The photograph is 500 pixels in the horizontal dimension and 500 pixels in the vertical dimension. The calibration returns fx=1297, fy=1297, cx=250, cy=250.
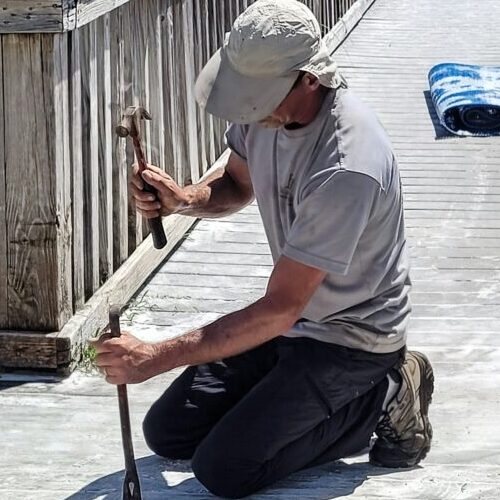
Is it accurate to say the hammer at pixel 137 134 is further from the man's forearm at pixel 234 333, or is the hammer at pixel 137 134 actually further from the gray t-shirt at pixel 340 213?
the man's forearm at pixel 234 333

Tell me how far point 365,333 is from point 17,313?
1483 millimetres

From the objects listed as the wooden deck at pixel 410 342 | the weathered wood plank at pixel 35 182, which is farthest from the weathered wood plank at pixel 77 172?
the wooden deck at pixel 410 342

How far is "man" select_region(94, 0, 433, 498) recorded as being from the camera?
3.26 meters

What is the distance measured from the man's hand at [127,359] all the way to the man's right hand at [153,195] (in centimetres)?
60

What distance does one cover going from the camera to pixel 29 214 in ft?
14.7

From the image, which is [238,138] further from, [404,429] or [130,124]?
[404,429]

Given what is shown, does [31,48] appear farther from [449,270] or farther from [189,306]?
[449,270]

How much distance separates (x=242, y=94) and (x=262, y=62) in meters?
0.09

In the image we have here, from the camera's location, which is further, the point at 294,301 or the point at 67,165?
the point at 67,165

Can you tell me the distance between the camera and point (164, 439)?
383 cm

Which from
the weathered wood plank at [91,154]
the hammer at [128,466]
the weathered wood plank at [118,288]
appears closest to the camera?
the hammer at [128,466]

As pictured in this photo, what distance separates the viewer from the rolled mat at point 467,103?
8.54 metres

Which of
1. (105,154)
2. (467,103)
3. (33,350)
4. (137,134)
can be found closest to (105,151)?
(105,154)

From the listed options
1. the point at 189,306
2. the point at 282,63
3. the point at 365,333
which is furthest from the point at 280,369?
the point at 189,306
